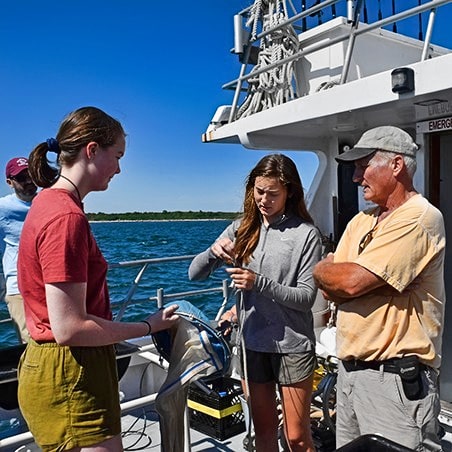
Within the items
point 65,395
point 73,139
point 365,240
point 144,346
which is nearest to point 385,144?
point 365,240

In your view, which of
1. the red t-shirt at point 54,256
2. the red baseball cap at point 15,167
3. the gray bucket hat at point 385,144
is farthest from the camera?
the red baseball cap at point 15,167

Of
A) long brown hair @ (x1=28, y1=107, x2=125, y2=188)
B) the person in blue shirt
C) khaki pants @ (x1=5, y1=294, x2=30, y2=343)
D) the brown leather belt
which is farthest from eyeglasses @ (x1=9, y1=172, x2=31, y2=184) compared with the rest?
the brown leather belt

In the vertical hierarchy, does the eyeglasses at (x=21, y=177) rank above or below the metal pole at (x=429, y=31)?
below

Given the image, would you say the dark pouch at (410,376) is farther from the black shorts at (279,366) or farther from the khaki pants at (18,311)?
the khaki pants at (18,311)

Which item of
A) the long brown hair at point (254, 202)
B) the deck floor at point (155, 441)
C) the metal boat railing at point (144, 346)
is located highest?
the long brown hair at point (254, 202)

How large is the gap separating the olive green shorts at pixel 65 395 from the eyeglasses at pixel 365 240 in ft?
3.49

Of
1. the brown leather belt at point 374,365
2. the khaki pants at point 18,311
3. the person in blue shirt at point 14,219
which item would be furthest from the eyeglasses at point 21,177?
the brown leather belt at point 374,365

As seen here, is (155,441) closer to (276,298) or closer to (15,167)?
(276,298)

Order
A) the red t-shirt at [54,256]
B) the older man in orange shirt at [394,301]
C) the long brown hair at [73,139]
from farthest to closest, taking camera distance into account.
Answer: the older man in orange shirt at [394,301]
the long brown hair at [73,139]
the red t-shirt at [54,256]

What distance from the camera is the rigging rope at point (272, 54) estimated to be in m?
3.97

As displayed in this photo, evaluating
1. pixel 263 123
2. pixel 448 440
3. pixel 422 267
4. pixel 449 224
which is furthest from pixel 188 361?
pixel 449 224

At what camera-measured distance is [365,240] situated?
1.98 meters

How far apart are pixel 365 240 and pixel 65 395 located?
123cm

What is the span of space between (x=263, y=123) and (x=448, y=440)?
7.84ft
